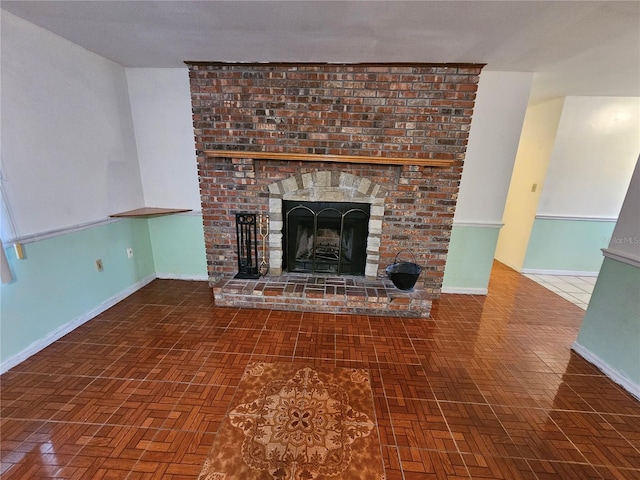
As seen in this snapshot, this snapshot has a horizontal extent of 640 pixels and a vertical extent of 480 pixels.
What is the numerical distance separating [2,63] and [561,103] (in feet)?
17.3

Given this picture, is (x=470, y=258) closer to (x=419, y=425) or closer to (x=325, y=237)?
(x=325, y=237)

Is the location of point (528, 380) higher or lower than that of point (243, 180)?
lower

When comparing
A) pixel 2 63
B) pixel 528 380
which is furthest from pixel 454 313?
pixel 2 63

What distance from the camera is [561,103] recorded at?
10.9ft

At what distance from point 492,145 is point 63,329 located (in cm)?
414

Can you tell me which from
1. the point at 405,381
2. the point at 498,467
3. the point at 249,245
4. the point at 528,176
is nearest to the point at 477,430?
the point at 498,467

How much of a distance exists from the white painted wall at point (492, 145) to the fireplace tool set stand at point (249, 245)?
2078mm

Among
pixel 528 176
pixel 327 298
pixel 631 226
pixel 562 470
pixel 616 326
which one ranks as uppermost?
pixel 528 176

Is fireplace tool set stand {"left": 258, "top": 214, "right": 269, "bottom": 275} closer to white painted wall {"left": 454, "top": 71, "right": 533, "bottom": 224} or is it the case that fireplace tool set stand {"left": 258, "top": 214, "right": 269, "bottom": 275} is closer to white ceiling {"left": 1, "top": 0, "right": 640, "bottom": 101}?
white ceiling {"left": 1, "top": 0, "right": 640, "bottom": 101}

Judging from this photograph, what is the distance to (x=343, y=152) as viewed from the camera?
8.63 ft

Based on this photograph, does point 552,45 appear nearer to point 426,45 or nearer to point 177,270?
point 426,45

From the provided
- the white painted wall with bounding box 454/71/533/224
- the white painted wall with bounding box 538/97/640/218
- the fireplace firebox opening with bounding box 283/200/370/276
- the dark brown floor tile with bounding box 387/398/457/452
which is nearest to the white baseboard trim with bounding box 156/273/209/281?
the fireplace firebox opening with bounding box 283/200/370/276

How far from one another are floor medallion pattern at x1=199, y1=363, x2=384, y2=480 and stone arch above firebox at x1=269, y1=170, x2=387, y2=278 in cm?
143

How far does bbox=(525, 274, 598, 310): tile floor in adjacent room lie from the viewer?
309 centimetres
